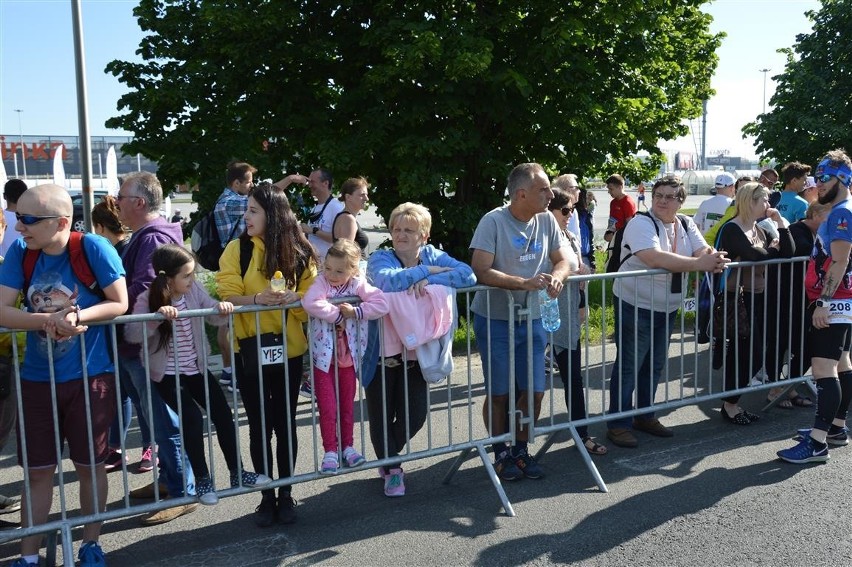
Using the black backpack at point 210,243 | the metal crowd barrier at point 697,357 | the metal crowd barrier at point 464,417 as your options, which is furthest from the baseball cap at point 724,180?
the black backpack at point 210,243

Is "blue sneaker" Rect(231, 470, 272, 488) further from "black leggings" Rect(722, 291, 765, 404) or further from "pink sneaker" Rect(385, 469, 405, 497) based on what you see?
"black leggings" Rect(722, 291, 765, 404)

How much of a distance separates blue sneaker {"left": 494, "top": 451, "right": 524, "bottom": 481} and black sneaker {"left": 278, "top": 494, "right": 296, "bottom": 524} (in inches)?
55.8

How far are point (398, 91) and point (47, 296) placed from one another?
7.24 m

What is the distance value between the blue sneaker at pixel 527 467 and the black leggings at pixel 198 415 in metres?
1.84

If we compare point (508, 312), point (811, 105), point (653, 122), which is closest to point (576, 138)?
point (653, 122)

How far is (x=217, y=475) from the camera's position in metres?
5.27

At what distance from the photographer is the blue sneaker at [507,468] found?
16.9 feet

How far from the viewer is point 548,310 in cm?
511

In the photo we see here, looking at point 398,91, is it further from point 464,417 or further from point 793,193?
point 464,417

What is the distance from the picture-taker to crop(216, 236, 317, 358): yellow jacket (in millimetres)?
4391

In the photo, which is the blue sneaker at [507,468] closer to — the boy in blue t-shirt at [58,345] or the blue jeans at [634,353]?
the blue jeans at [634,353]

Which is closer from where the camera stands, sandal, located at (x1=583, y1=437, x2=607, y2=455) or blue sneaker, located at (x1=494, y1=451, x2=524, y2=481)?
blue sneaker, located at (x1=494, y1=451, x2=524, y2=481)

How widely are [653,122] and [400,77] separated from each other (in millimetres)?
4463

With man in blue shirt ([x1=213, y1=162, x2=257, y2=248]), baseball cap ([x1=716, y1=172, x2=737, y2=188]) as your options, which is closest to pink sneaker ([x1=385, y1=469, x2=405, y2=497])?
man in blue shirt ([x1=213, y1=162, x2=257, y2=248])
